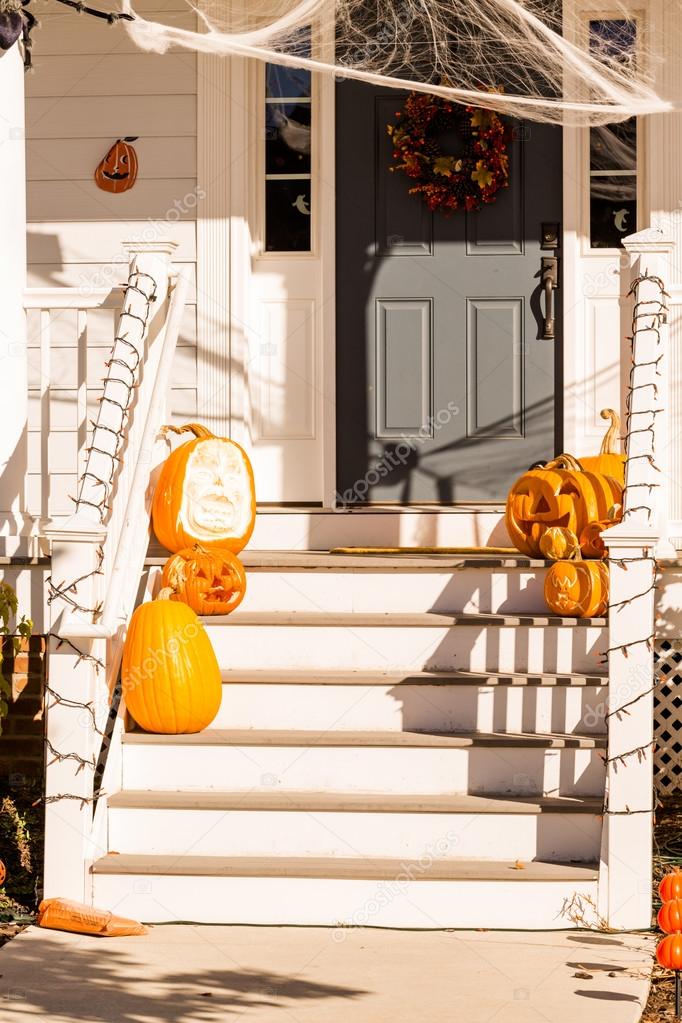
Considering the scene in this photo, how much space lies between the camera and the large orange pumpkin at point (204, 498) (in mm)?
5543

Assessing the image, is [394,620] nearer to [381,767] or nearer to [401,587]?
[401,587]

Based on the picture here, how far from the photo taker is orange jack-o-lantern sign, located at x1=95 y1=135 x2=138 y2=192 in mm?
6883

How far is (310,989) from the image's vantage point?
372 cm

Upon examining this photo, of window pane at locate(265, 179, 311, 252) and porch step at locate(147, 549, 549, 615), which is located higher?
window pane at locate(265, 179, 311, 252)

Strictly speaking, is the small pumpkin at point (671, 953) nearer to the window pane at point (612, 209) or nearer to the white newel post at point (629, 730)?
the white newel post at point (629, 730)

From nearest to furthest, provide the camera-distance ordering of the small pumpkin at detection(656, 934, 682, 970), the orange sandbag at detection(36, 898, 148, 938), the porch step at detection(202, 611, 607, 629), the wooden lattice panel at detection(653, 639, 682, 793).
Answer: the small pumpkin at detection(656, 934, 682, 970) < the orange sandbag at detection(36, 898, 148, 938) < the porch step at detection(202, 611, 607, 629) < the wooden lattice panel at detection(653, 639, 682, 793)

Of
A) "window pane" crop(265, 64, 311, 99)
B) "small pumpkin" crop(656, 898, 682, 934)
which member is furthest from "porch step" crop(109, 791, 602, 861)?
"window pane" crop(265, 64, 311, 99)

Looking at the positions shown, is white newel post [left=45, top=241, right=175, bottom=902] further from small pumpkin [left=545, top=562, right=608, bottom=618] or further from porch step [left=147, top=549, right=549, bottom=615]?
small pumpkin [left=545, top=562, right=608, bottom=618]

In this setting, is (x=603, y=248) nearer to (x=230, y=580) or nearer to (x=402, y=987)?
(x=230, y=580)

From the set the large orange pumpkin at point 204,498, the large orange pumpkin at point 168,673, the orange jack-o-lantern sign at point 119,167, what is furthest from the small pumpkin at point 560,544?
the orange jack-o-lantern sign at point 119,167

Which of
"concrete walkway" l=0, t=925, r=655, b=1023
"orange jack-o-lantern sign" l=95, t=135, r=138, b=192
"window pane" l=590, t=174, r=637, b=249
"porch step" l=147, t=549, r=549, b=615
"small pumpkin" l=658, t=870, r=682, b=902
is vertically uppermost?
"orange jack-o-lantern sign" l=95, t=135, r=138, b=192

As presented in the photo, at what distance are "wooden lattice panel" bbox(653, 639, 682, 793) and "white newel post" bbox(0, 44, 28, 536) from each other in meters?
2.93

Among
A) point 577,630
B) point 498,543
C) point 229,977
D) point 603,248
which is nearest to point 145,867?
point 229,977

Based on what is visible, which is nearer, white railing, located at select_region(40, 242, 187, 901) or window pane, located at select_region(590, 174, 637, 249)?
white railing, located at select_region(40, 242, 187, 901)
